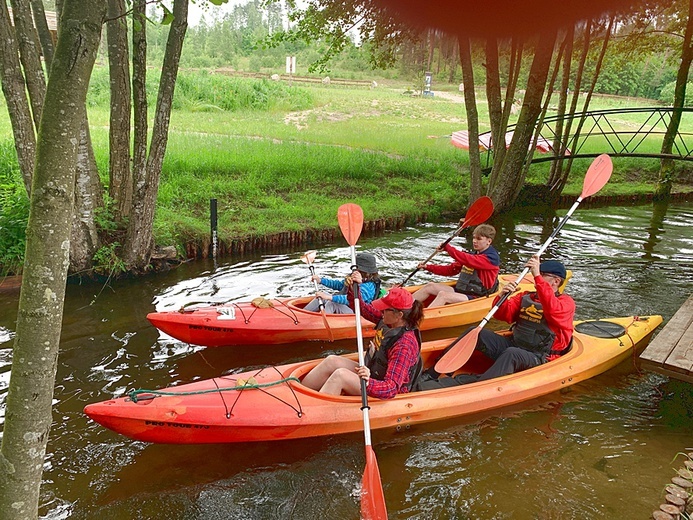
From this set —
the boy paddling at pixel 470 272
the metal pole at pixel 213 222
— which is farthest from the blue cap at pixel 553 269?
the metal pole at pixel 213 222

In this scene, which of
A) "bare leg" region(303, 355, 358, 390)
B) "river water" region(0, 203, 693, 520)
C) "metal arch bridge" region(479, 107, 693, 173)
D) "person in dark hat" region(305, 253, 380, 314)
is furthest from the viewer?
"metal arch bridge" region(479, 107, 693, 173)

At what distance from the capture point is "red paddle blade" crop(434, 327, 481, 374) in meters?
4.36

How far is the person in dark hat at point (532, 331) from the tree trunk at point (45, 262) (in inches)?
122

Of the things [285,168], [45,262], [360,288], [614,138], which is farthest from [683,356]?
[614,138]

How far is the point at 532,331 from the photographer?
4734 mm

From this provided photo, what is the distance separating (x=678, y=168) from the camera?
1474cm

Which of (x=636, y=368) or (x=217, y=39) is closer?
(x=636, y=368)

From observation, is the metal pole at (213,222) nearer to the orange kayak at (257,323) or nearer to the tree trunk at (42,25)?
the orange kayak at (257,323)

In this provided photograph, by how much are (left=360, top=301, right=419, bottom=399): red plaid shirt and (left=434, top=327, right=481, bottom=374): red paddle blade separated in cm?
49

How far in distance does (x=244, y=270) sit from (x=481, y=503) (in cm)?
482

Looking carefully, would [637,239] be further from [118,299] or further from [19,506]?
[19,506]

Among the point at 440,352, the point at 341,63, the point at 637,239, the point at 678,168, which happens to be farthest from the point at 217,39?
the point at 440,352

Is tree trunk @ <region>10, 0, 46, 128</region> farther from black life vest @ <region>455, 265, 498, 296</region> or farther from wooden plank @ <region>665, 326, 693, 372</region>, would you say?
wooden plank @ <region>665, 326, 693, 372</region>

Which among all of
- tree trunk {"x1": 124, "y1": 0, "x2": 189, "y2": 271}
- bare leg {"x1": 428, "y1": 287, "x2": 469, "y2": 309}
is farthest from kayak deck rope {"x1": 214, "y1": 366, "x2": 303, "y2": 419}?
tree trunk {"x1": 124, "y1": 0, "x2": 189, "y2": 271}
